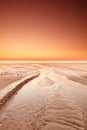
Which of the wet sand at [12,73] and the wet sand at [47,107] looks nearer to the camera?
the wet sand at [47,107]

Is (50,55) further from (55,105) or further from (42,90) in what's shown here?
(55,105)

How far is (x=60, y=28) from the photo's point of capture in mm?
3234

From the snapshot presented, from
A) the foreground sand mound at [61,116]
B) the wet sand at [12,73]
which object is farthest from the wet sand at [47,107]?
the wet sand at [12,73]

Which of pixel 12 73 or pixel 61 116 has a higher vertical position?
pixel 12 73

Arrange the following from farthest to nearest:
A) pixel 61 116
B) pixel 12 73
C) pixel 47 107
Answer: pixel 12 73, pixel 47 107, pixel 61 116

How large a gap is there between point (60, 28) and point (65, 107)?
2001 mm

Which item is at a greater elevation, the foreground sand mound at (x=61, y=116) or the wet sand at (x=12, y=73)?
the wet sand at (x=12, y=73)

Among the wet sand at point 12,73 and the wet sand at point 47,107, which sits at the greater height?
the wet sand at point 12,73

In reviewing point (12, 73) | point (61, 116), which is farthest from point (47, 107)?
point (12, 73)

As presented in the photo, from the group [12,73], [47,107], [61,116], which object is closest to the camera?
[61,116]

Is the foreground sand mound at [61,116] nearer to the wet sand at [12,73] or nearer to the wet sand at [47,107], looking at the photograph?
the wet sand at [47,107]

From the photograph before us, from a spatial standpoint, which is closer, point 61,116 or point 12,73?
point 61,116

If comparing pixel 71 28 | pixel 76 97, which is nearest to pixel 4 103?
pixel 76 97

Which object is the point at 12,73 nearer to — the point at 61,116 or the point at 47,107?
the point at 47,107
